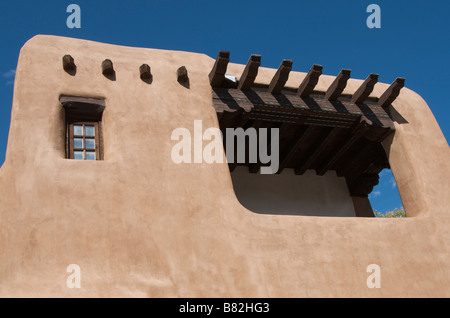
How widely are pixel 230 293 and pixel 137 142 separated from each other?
2323 mm

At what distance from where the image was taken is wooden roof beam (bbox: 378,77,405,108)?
875 cm

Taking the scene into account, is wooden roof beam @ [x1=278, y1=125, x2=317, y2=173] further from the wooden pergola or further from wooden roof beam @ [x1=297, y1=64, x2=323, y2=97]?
wooden roof beam @ [x1=297, y1=64, x2=323, y2=97]

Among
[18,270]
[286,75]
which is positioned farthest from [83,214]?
[286,75]

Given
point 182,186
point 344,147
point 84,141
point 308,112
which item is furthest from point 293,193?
point 84,141

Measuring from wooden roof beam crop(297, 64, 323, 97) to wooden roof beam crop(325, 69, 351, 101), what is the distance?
0.33 m

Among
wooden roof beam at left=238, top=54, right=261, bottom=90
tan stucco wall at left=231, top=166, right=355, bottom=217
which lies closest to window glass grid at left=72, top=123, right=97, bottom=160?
wooden roof beam at left=238, top=54, right=261, bottom=90

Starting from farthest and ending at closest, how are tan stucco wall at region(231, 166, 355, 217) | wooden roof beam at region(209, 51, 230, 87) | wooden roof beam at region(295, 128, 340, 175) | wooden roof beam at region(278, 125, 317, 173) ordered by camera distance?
1. tan stucco wall at region(231, 166, 355, 217)
2. wooden roof beam at region(295, 128, 340, 175)
3. wooden roof beam at region(278, 125, 317, 173)
4. wooden roof beam at region(209, 51, 230, 87)

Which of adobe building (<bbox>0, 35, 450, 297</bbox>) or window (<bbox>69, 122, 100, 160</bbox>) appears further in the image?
window (<bbox>69, 122, 100, 160</bbox>)

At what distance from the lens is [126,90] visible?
7.61m

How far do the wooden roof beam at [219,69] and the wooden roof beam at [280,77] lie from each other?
0.81 m

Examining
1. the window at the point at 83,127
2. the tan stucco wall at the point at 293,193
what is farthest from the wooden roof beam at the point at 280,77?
the window at the point at 83,127

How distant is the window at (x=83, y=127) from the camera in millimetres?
7199

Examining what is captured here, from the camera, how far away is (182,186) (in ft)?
23.0

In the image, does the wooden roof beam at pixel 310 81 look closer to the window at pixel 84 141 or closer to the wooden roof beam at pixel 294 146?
the wooden roof beam at pixel 294 146
